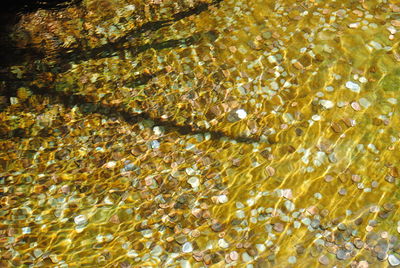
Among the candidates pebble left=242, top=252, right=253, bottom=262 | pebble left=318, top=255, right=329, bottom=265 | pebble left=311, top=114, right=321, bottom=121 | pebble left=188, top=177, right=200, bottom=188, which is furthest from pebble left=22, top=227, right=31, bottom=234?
pebble left=311, top=114, right=321, bottom=121

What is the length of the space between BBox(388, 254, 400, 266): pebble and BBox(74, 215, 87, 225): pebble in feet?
9.74

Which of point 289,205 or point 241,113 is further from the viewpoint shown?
point 241,113

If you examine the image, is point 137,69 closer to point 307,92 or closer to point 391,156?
point 307,92

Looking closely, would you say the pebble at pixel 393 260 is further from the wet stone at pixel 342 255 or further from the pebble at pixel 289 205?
the pebble at pixel 289 205

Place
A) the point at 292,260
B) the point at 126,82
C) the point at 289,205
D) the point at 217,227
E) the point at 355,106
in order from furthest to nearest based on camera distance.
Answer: the point at 126,82
the point at 355,106
the point at 289,205
the point at 217,227
the point at 292,260

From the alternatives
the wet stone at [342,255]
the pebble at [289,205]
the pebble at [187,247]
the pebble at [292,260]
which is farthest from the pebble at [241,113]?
the wet stone at [342,255]

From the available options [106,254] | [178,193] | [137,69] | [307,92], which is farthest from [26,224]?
[307,92]

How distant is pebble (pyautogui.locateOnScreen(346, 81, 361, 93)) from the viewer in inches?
230

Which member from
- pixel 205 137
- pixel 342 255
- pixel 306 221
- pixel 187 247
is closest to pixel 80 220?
pixel 187 247

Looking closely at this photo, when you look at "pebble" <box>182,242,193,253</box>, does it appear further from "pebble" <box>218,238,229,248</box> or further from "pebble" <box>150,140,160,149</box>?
"pebble" <box>150,140,160,149</box>

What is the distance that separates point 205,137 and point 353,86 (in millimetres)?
1942

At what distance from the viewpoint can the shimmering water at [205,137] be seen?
4703mm

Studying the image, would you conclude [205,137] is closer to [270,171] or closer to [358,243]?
[270,171]

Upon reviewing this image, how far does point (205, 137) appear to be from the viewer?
18.3 ft
